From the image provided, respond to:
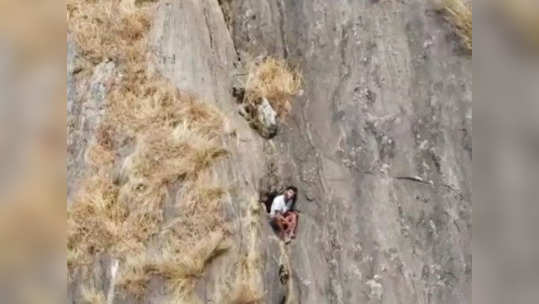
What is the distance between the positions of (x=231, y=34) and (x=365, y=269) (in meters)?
0.80

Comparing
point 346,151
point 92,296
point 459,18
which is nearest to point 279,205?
point 346,151

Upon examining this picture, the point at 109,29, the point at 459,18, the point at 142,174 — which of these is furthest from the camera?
the point at 109,29

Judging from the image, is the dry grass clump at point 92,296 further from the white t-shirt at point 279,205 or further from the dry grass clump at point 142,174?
the white t-shirt at point 279,205

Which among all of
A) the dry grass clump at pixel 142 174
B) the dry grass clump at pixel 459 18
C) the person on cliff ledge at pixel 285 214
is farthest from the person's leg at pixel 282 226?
the dry grass clump at pixel 459 18

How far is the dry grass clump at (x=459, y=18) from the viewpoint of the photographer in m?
1.61

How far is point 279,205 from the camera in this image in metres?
1.79

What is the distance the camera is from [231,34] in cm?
188

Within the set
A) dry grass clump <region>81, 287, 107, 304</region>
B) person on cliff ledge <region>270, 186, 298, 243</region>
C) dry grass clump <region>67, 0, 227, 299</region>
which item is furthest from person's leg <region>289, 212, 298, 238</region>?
dry grass clump <region>81, 287, 107, 304</region>

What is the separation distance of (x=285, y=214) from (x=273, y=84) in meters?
0.38

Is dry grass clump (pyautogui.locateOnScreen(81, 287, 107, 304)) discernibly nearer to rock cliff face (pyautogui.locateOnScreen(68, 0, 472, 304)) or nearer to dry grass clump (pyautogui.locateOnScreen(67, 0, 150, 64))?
rock cliff face (pyautogui.locateOnScreen(68, 0, 472, 304))

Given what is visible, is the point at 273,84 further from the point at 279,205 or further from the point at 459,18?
the point at 459,18

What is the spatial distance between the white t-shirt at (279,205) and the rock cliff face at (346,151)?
0.03 m
